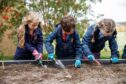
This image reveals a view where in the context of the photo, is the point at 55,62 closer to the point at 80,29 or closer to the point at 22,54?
the point at 22,54

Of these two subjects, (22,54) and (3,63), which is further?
(22,54)

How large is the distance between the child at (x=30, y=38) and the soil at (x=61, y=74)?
45 centimetres

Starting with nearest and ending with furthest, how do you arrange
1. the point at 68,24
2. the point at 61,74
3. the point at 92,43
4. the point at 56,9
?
1. the point at 61,74
2. the point at 68,24
3. the point at 92,43
4. the point at 56,9

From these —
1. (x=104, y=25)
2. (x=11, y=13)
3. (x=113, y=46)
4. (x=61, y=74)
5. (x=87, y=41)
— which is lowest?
(x=61, y=74)

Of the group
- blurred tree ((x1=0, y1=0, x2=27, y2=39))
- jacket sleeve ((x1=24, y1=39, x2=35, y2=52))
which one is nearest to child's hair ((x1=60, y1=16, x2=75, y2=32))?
jacket sleeve ((x1=24, y1=39, x2=35, y2=52))

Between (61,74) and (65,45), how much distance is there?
1007 mm

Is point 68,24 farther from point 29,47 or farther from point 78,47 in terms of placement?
point 29,47

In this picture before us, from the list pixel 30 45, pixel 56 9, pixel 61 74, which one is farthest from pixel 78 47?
pixel 56 9

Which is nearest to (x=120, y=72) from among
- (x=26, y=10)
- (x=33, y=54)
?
(x=33, y=54)

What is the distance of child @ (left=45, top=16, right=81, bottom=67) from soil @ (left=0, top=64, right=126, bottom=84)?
12.2 inches

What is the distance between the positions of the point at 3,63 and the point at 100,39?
1.60 metres

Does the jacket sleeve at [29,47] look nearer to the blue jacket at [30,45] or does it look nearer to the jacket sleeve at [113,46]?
the blue jacket at [30,45]

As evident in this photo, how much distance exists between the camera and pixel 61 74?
610cm

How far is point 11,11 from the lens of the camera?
38.5 feet
